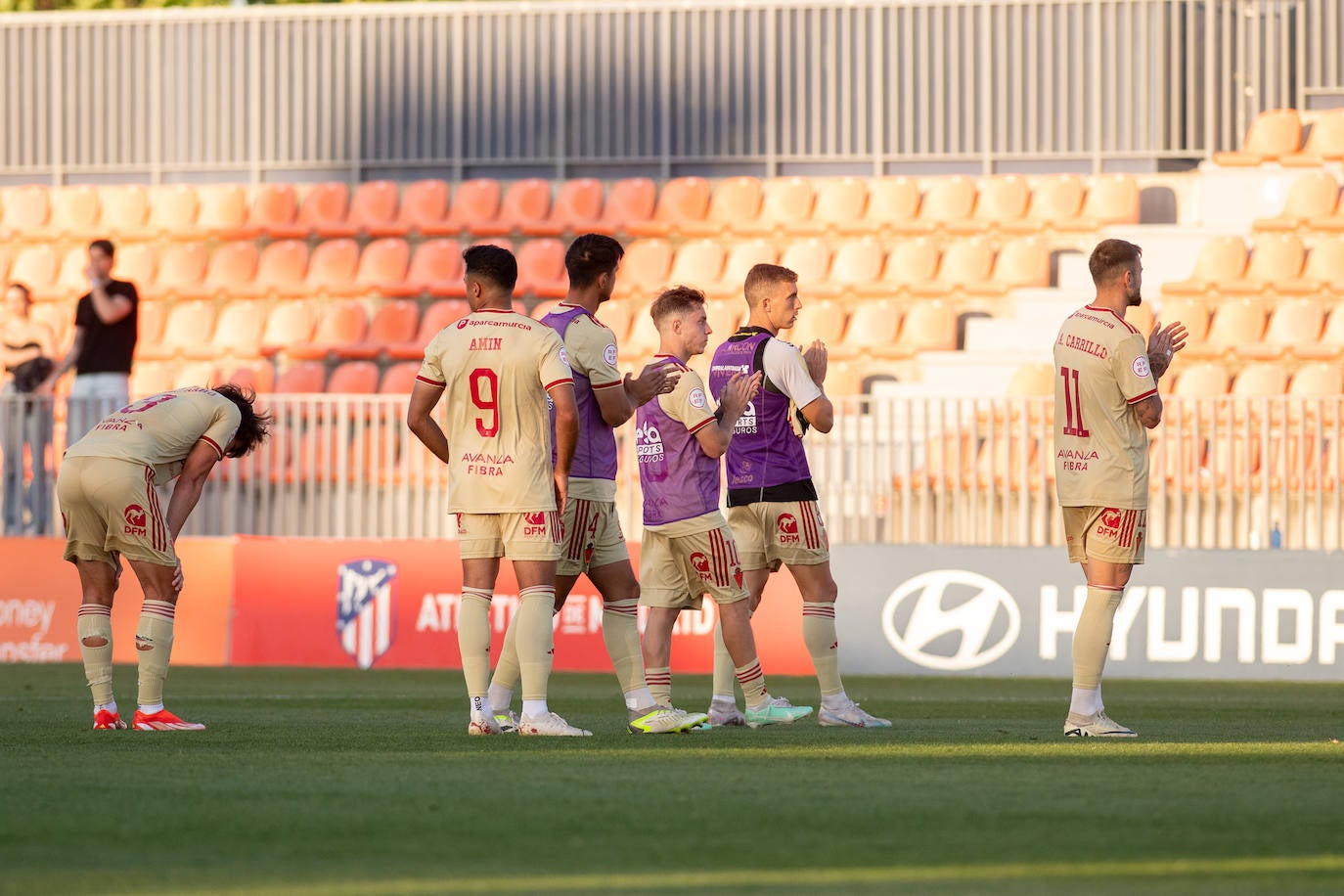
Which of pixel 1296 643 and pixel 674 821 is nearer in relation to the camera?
pixel 674 821

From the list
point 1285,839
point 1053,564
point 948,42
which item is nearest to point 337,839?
point 1285,839

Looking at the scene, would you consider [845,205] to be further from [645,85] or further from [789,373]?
[789,373]

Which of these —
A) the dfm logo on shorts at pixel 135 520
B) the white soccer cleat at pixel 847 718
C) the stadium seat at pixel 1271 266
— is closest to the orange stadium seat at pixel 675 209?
the stadium seat at pixel 1271 266

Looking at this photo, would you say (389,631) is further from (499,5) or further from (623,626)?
(499,5)

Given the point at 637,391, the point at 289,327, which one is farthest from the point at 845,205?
the point at 637,391

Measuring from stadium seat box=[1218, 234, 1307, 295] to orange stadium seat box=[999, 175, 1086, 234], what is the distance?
2.15 meters

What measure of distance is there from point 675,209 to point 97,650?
40.9ft

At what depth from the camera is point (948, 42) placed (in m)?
21.2

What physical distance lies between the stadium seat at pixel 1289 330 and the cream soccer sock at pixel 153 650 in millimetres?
10885

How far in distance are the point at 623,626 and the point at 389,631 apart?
7.19m

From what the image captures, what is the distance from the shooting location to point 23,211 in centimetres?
2217

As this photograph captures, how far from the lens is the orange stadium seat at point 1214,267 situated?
17500 millimetres

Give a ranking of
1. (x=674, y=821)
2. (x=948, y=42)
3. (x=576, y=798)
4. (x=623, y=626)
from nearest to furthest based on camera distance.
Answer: (x=674, y=821), (x=576, y=798), (x=623, y=626), (x=948, y=42)

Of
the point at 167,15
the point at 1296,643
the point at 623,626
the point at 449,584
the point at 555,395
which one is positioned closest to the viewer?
the point at 555,395
